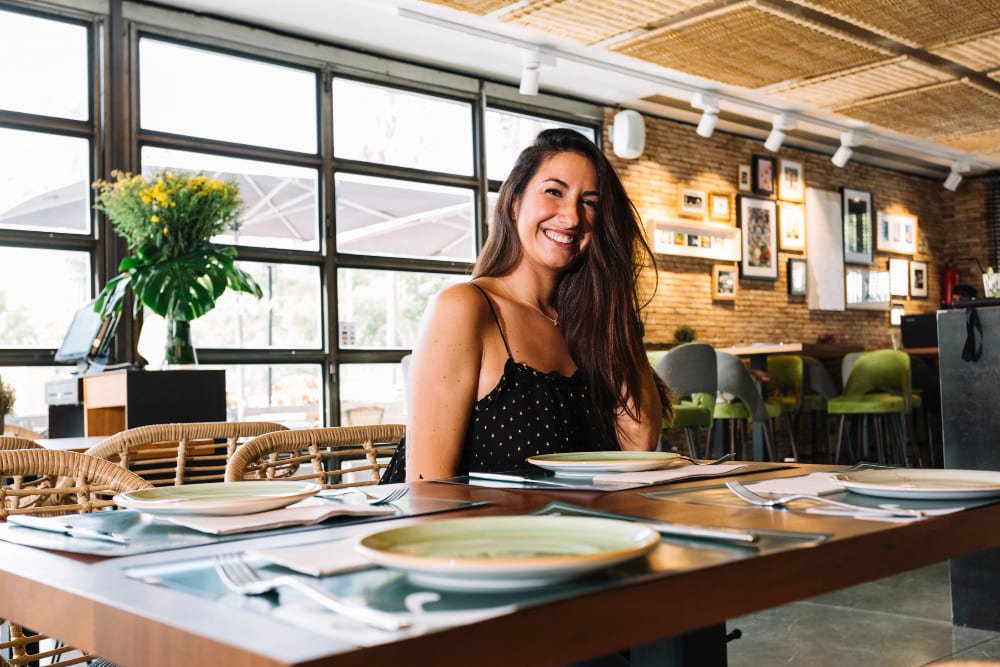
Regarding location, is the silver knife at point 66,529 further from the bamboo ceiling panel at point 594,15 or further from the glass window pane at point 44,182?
the glass window pane at point 44,182

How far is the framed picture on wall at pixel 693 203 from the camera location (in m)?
9.30

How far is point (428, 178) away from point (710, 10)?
9.53 feet

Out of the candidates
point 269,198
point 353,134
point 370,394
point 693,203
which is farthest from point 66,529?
point 693,203

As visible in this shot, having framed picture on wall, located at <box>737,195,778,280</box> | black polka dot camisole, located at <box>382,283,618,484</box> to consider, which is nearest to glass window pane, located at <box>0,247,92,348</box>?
black polka dot camisole, located at <box>382,283,618,484</box>

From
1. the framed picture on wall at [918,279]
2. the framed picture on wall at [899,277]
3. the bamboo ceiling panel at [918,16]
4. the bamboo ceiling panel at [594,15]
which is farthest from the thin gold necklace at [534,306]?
the framed picture on wall at [918,279]

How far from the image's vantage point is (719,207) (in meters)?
9.66

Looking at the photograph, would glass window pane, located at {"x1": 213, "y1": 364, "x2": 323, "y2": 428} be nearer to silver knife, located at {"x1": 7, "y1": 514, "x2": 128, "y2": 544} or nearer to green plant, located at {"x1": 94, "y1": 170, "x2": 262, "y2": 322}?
green plant, located at {"x1": 94, "y1": 170, "x2": 262, "y2": 322}

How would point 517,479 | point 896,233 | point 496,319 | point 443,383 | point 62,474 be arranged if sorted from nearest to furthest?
point 517,479
point 62,474
point 443,383
point 496,319
point 896,233

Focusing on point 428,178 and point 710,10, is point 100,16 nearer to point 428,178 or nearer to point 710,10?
point 428,178

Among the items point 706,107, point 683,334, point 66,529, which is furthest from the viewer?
point 683,334

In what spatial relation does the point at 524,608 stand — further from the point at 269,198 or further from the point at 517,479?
the point at 269,198

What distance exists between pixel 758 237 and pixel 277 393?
5.23 m

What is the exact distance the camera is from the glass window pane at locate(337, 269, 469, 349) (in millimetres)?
7270

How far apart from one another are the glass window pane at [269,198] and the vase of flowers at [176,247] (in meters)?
2.19
